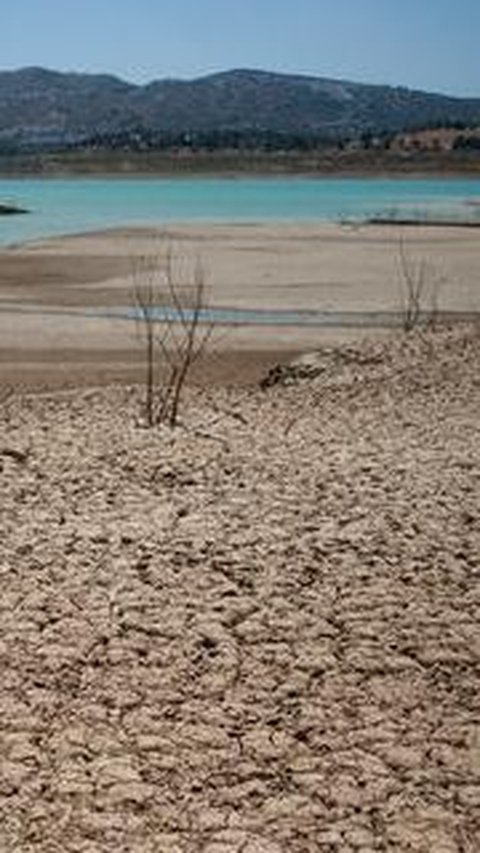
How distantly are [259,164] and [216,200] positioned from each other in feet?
170

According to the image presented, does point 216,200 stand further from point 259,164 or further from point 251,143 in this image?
point 251,143

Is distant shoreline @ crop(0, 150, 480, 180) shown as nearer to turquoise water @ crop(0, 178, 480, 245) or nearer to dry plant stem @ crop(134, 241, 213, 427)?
turquoise water @ crop(0, 178, 480, 245)

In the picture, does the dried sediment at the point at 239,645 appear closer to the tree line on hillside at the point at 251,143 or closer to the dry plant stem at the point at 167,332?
the dry plant stem at the point at 167,332

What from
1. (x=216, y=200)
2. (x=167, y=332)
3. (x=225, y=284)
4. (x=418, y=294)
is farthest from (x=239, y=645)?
(x=216, y=200)

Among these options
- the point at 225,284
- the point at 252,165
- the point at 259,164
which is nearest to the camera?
the point at 225,284

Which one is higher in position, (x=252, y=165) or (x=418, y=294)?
(x=418, y=294)

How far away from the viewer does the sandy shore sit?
883 inches

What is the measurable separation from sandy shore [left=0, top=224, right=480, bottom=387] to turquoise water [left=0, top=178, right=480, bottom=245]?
304 inches

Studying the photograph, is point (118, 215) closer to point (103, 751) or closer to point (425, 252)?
point (425, 252)

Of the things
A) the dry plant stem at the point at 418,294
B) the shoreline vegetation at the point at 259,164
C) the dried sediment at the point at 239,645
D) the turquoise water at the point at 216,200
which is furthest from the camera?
the shoreline vegetation at the point at 259,164

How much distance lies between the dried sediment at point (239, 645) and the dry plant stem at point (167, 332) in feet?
8.77

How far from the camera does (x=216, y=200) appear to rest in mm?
88812

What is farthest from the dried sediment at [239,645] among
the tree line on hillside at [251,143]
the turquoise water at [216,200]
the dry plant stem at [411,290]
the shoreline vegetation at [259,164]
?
the tree line on hillside at [251,143]

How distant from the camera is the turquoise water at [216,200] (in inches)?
2547
